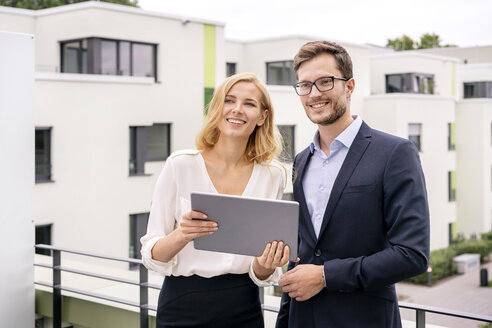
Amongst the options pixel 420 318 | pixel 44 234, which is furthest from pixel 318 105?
pixel 44 234

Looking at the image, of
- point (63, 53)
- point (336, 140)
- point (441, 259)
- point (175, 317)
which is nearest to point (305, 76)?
point (336, 140)

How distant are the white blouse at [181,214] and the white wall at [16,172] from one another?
2.00m

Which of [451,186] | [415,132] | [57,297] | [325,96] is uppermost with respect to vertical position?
[415,132]

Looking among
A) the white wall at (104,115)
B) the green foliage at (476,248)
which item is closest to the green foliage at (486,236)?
the green foliage at (476,248)

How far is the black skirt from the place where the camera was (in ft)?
8.12

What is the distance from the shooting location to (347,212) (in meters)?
2.04

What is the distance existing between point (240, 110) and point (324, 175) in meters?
0.46

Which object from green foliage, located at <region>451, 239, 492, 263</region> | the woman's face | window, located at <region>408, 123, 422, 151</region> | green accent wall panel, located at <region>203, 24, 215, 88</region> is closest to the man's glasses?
the woman's face

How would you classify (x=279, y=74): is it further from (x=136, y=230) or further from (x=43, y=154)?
(x=43, y=154)

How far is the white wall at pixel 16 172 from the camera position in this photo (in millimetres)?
4043

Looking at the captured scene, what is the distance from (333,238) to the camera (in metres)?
2.09

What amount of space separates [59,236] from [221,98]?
1177 cm

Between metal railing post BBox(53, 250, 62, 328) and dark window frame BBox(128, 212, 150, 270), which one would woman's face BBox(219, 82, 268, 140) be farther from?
dark window frame BBox(128, 212, 150, 270)

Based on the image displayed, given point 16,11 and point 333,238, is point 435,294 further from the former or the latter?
point 333,238
